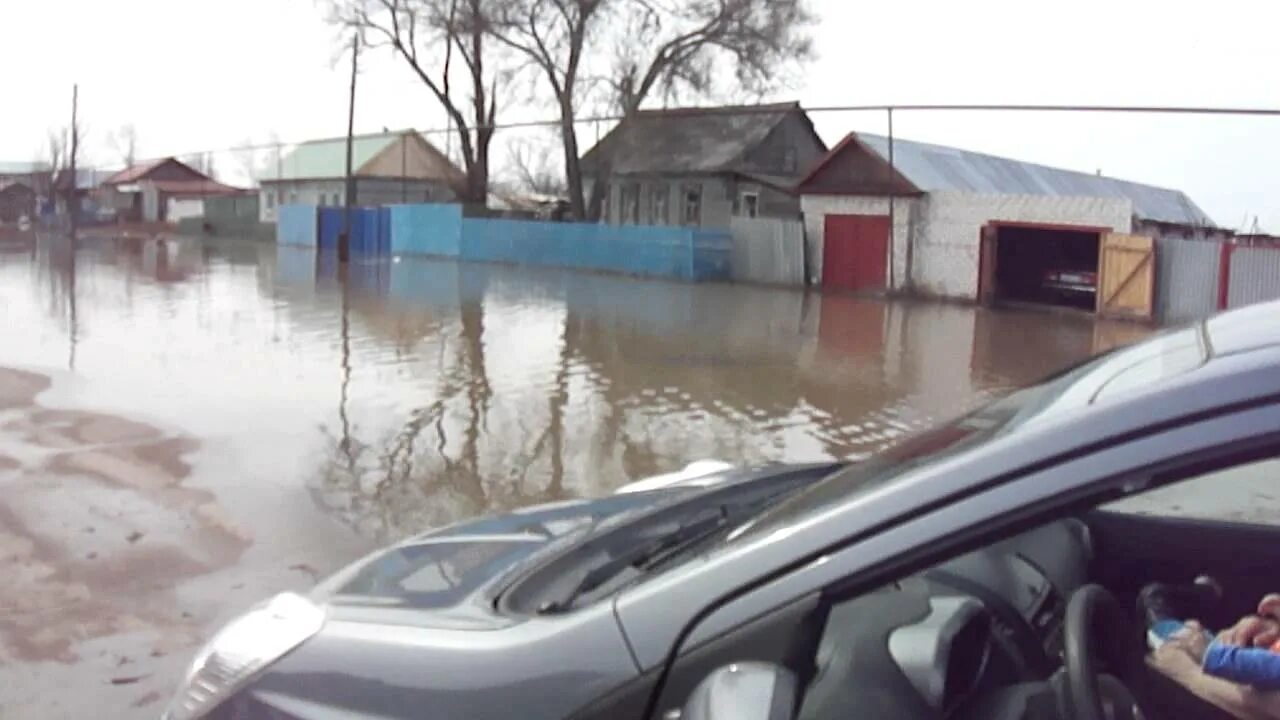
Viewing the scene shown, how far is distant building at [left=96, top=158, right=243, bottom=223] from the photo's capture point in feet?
222

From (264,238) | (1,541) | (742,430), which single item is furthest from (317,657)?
(264,238)

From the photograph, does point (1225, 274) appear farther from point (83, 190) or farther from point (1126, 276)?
point (83, 190)

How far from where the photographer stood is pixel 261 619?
2.31 metres

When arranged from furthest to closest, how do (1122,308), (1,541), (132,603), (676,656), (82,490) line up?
(1122,308) → (82,490) → (1,541) → (132,603) → (676,656)

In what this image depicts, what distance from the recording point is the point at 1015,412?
2000 millimetres

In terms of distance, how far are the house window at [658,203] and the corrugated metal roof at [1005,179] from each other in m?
11.6

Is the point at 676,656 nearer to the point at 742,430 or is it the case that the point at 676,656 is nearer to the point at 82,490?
the point at 82,490

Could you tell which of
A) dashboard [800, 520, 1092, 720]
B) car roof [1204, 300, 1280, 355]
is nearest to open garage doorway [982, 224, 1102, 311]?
car roof [1204, 300, 1280, 355]

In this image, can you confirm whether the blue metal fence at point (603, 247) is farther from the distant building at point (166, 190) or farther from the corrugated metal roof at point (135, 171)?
the corrugated metal roof at point (135, 171)

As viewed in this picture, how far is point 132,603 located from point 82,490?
2.31 metres

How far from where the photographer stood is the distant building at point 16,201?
69.4m

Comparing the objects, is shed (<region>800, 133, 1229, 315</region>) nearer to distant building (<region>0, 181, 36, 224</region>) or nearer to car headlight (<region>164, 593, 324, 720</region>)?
→ car headlight (<region>164, 593, 324, 720</region>)

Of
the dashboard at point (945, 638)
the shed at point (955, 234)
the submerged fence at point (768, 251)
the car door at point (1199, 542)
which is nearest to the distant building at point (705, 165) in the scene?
the submerged fence at point (768, 251)

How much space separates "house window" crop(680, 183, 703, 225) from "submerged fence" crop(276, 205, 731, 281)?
21.6ft
